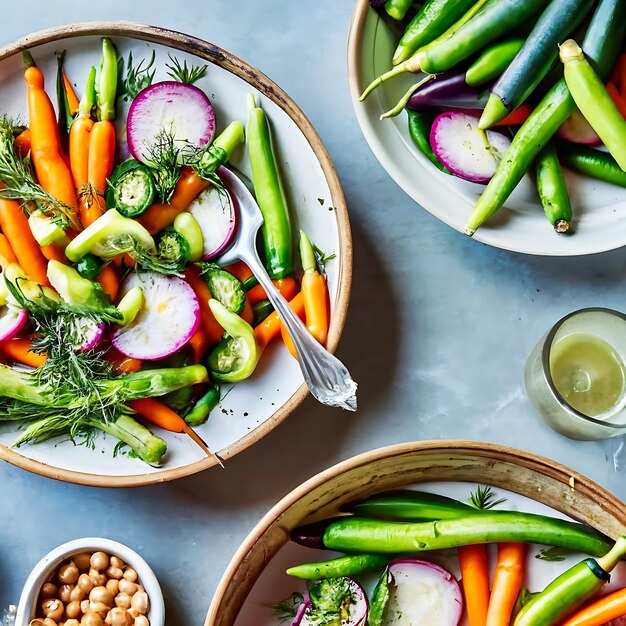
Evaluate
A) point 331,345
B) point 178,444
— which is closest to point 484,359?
point 331,345

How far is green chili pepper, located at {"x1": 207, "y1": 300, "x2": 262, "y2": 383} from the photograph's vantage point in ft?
4.28

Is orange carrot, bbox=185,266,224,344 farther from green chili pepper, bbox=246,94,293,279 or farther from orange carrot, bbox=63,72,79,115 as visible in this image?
orange carrot, bbox=63,72,79,115

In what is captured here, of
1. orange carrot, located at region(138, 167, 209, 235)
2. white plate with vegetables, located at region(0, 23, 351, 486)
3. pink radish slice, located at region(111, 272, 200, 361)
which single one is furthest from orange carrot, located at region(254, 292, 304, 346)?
orange carrot, located at region(138, 167, 209, 235)

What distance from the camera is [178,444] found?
136 centimetres

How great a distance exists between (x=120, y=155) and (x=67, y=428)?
47 cm

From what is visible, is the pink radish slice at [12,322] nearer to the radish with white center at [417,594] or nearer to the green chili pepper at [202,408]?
the green chili pepper at [202,408]

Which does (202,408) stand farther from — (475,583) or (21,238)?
(475,583)

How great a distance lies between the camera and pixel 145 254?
1.32m

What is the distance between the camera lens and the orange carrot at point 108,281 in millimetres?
1345

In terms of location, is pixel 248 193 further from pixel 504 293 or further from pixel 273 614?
pixel 273 614

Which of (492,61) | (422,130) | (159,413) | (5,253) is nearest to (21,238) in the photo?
(5,253)

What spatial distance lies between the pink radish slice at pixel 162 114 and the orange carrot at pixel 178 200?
6 centimetres

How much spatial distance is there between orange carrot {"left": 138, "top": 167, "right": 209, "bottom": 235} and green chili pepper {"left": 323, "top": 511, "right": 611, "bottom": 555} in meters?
0.59

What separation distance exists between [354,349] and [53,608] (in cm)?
68
